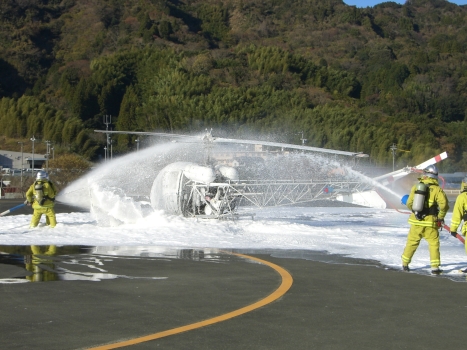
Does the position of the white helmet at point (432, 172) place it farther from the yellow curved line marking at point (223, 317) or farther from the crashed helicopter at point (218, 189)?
the crashed helicopter at point (218, 189)

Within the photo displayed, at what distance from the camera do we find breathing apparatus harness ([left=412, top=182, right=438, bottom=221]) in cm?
1010

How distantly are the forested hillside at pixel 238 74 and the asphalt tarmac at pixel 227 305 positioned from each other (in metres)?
63.5

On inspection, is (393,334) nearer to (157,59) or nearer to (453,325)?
(453,325)

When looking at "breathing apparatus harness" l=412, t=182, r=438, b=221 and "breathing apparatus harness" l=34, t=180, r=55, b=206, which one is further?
"breathing apparatus harness" l=34, t=180, r=55, b=206

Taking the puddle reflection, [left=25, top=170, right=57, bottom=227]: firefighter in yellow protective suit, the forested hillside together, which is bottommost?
the puddle reflection

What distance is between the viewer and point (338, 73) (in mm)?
134875

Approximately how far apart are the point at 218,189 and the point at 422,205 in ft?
28.5

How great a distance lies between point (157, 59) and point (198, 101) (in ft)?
99.5

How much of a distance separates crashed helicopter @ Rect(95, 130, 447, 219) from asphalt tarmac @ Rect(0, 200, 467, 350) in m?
6.48

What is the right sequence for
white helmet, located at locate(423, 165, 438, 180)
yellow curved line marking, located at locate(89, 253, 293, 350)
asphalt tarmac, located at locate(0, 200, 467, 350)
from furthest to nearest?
white helmet, located at locate(423, 165, 438, 180) → asphalt tarmac, located at locate(0, 200, 467, 350) → yellow curved line marking, located at locate(89, 253, 293, 350)

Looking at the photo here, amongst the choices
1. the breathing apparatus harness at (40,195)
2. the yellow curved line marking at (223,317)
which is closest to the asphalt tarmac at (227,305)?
the yellow curved line marking at (223,317)

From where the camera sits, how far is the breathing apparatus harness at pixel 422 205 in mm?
10102

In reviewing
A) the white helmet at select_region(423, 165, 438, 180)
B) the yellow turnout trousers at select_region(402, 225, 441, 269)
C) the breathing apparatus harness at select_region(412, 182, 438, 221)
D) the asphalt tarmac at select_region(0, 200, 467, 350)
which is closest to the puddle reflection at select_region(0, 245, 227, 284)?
the asphalt tarmac at select_region(0, 200, 467, 350)

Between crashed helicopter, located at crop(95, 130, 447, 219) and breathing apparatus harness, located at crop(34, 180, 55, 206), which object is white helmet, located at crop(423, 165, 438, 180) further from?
breathing apparatus harness, located at crop(34, 180, 55, 206)
